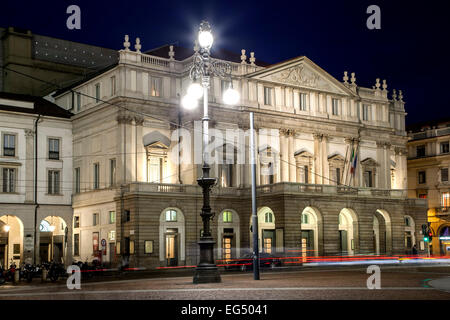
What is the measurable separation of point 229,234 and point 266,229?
388 cm

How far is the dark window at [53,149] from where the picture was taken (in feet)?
209

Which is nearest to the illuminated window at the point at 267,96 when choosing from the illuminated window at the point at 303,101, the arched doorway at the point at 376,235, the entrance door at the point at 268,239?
the illuminated window at the point at 303,101

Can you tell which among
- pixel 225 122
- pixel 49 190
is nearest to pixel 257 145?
pixel 225 122

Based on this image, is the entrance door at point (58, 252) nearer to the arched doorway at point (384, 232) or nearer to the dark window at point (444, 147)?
the arched doorway at point (384, 232)

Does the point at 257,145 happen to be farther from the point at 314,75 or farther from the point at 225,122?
the point at 314,75

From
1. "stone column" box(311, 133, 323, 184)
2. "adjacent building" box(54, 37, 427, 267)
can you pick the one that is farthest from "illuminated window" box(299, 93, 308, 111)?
"stone column" box(311, 133, 323, 184)

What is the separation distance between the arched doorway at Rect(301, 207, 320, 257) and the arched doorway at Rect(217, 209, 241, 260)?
6.16m

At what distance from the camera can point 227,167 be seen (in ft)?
211

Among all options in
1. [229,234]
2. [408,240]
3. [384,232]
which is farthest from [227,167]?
[408,240]

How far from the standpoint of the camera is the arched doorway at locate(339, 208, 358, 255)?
69.4 m

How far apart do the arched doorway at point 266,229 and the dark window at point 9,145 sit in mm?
22626

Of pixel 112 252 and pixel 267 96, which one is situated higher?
pixel 267 96

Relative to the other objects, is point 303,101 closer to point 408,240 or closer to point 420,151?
point 408,240
